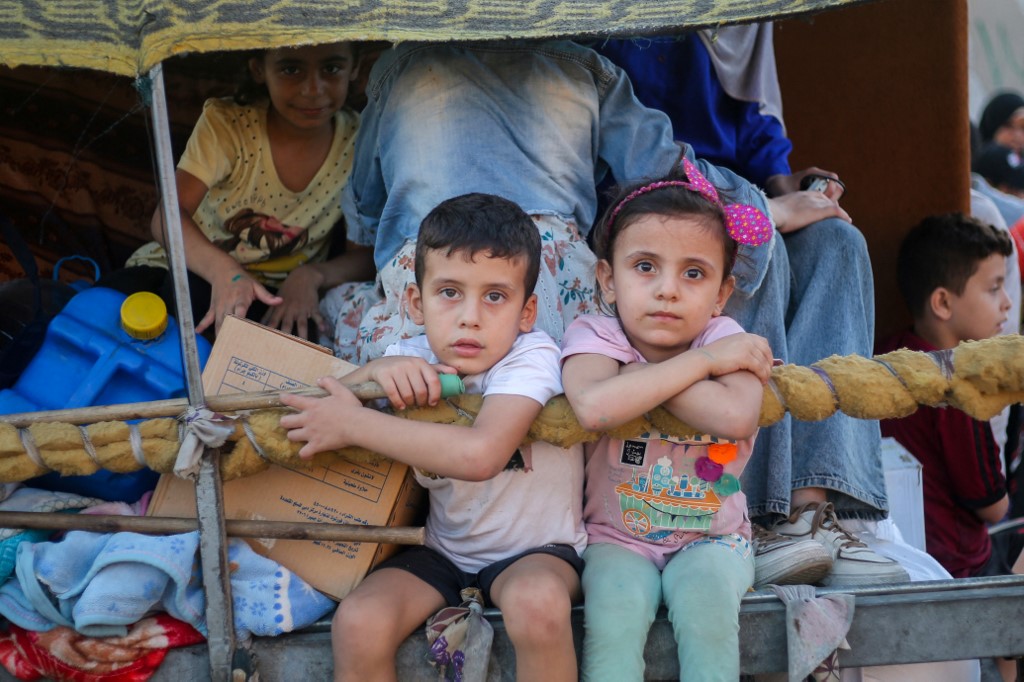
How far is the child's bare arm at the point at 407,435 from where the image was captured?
203 cm

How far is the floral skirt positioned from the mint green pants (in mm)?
699

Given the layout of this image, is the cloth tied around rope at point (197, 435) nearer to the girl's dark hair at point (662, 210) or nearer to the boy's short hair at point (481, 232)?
the boy's short hair at point (481, 232)

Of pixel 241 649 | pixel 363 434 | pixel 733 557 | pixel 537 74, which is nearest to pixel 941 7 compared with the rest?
pixel 537 74

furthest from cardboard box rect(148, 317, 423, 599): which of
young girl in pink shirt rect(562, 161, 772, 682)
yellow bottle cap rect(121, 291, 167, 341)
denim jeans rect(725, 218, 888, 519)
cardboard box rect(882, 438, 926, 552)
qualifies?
cardboard box rect(882, 438, 926, 552)

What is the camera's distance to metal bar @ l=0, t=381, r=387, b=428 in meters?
2.08

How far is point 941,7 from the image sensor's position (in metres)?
3.75

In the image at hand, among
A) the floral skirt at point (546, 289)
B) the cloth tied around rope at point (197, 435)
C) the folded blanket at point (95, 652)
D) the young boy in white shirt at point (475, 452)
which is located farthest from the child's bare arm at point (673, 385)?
the folded blanket at point (95, 652)

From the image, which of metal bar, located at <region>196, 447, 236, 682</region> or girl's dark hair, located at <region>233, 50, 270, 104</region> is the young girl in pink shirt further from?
girl's dark hair, located at <region>233, 50, 270, 104</region>

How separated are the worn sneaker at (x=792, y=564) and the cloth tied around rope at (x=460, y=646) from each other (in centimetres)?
67

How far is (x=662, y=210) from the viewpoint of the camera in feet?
7.61

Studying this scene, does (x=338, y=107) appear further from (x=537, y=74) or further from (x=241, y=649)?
(x=241, y=649)

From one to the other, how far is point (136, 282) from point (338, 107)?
848 mm

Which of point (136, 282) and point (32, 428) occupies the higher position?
point (136, 282)

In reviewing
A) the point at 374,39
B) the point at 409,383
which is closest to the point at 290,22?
the point at 374,39
